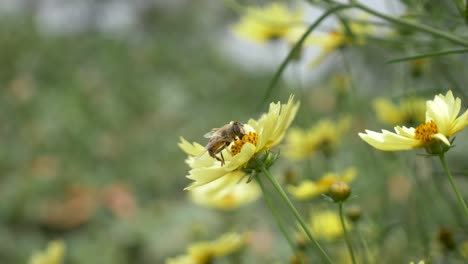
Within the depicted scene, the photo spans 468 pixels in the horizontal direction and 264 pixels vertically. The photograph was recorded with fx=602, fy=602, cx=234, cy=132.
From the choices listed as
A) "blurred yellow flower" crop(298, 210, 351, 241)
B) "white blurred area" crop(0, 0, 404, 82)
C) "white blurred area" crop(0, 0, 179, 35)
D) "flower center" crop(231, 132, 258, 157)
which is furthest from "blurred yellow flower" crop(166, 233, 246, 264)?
"white blurred area" crop(0, 0, 179, 35)

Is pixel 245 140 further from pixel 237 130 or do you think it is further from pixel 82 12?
pixel 82 12

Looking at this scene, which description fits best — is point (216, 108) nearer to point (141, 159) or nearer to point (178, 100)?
point (178, 100)

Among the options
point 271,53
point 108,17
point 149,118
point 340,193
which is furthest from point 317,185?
point 108,17

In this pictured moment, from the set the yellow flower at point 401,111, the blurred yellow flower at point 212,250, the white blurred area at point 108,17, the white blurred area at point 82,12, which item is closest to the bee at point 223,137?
the blurred yellow flower at point 212,250

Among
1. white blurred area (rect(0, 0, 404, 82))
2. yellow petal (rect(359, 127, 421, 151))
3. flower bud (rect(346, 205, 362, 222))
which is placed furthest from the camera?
white blurred area (rect(0, 0, 404, 82))

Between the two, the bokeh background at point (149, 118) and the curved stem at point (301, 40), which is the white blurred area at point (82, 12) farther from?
the curved stem at point (301, 40)

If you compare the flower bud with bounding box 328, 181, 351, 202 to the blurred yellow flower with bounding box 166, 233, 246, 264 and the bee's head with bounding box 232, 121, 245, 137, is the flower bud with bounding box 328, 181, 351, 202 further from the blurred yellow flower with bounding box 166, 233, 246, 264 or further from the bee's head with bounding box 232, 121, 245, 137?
the blurred yellow flower with bounding box 166, 233, 246, 264
